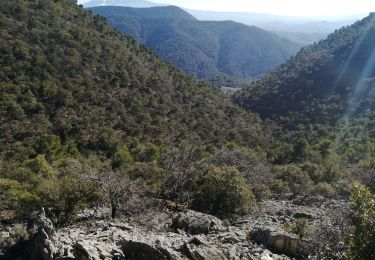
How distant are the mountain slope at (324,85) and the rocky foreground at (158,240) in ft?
185

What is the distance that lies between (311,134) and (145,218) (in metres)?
49.6

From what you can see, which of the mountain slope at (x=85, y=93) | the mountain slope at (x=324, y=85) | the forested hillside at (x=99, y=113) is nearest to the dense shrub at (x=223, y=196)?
the forested hillside at (x=99, y=113)

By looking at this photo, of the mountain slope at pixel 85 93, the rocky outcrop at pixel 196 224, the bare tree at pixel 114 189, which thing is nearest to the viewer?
the rocky outcrop at pixel 196 224

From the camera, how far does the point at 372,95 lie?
72.9m

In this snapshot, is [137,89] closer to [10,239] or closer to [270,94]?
[270,94]

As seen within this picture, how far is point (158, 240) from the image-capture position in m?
14.4

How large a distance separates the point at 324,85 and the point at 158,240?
242 feet

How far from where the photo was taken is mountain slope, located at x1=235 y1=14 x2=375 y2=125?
73125mm

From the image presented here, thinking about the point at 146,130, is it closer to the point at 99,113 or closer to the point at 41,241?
the point at 99,113

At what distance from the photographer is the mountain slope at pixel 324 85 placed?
240 ft

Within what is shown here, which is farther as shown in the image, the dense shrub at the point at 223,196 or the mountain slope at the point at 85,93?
the mountain slope at the point at 85,93

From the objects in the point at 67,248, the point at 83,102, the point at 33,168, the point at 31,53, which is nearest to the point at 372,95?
the point at 83,102

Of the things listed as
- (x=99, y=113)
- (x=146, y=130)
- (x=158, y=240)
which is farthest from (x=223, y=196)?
(x=146, y=130)

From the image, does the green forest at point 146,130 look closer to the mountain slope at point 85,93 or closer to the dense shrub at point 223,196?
the dense shrub at point 223,196
